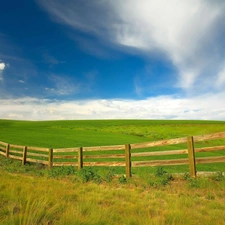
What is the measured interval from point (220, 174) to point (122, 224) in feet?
16.5

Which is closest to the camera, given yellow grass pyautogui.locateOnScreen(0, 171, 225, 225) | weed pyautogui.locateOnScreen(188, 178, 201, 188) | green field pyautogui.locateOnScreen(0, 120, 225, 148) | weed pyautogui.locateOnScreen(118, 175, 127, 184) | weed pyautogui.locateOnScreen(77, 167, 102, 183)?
yellow grass pyautogui.locateOnScreen(0, 171, 225, 225)

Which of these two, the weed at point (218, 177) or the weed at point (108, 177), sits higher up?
the weed at point (218, 177)

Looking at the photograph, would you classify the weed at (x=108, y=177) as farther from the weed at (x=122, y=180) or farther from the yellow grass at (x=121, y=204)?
the weed at (x=122, y=180)

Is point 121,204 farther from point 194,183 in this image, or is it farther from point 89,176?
point 89,176

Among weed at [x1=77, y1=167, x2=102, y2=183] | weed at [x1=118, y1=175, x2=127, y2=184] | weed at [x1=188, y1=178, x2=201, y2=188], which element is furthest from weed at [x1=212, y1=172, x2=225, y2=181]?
weed at [x1=77, y1=167, x2=102, y2=183]

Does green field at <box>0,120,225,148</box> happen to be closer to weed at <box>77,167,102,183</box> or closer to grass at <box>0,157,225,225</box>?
weed at <box>77,167,102,183</box>

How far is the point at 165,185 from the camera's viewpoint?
8102 millimetres

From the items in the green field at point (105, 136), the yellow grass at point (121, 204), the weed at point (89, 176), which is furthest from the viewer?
the green field at point (105, 136)

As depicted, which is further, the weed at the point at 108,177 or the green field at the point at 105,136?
the green field at the point at 105,136

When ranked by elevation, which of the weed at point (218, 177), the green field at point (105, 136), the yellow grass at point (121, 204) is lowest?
the yellow grass at point (121, 204)

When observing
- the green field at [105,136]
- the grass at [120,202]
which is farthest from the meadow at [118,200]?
the green field at [105,136]

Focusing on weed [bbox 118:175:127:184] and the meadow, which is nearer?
the meadow

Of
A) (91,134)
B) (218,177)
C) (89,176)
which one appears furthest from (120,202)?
(91,134)

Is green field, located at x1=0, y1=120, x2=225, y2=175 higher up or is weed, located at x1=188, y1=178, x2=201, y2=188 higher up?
green field, located at x1=0, y1=120, x2=225, y2=175
